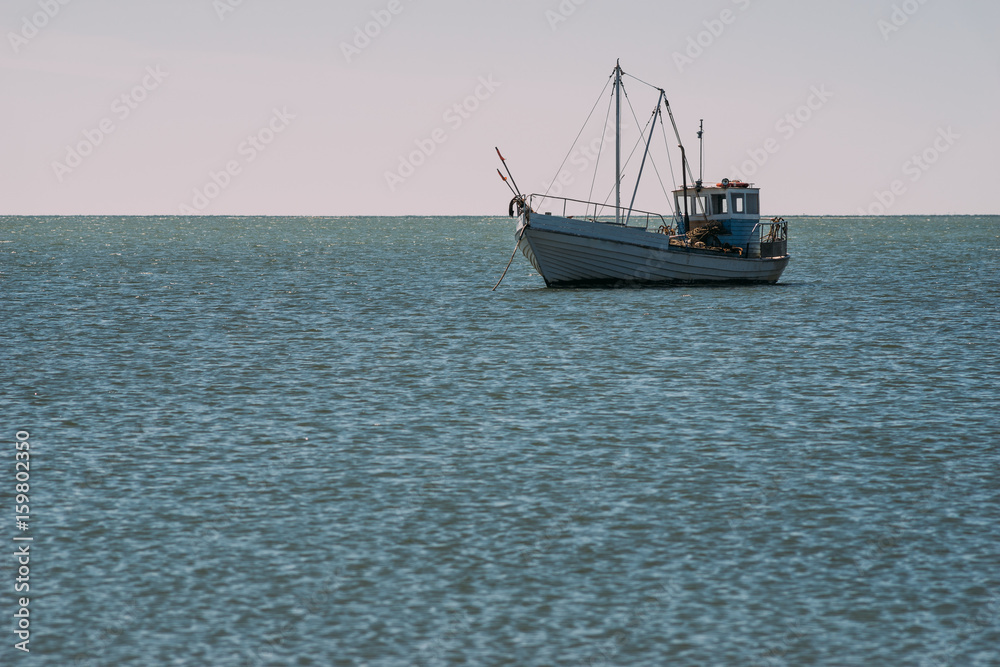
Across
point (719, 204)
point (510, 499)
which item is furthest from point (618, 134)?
point (510, 499)

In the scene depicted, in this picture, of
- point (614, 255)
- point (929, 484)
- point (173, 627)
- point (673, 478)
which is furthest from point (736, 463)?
point (614, 255)

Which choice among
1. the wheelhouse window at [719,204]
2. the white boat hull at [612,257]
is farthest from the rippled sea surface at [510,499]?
the wheelhouse window at [719,204]

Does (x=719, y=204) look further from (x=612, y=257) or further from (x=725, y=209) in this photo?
(x=612, y=257)

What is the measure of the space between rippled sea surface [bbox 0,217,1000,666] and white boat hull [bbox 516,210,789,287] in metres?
12.3

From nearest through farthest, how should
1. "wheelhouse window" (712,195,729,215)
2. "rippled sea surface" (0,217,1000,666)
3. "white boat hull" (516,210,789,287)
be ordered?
"rippled sea surface" (0,217,1000,666) < "white boat hull" (516,210,789,287) < "wheelhouse window" (712,195,729,215)

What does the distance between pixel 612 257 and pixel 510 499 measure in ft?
114

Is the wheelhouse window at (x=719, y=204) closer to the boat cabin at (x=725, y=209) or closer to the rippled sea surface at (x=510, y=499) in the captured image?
the boat cabin at (x=725, y=209)

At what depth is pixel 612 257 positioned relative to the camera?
50.4 meters

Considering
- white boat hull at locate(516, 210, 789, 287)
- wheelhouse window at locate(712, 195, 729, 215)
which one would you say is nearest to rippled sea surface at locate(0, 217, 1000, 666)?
white boat hull at locate(516, 210, 789, 287)

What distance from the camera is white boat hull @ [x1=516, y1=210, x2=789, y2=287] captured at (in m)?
49.3

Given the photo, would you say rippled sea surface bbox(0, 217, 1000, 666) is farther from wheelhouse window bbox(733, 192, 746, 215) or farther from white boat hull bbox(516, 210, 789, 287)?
wheelhouse window bbox(733, 192, 746, 215)

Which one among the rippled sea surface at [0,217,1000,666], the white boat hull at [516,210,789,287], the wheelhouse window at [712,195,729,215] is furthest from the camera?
the wheelhouse window at [712,195,729,215]

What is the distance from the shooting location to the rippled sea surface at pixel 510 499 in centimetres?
1156

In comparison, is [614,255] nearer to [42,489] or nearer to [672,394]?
[672,394]
